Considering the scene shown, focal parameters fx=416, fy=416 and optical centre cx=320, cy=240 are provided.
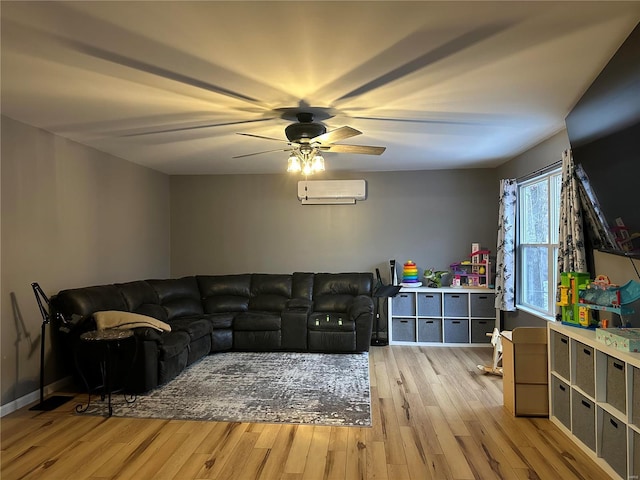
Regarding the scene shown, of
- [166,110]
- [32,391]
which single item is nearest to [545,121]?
[166,110]

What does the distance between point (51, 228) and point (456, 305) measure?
483 cm

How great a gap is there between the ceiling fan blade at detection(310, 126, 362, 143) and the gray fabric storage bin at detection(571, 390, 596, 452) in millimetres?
2392

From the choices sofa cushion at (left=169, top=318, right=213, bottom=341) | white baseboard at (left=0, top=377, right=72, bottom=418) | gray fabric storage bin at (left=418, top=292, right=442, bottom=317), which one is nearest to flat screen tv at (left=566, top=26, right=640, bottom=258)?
gray fabric storage bin at (left=418, top=292, right=442, bottom=317)

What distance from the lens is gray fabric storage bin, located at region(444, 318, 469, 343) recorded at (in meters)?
5.63

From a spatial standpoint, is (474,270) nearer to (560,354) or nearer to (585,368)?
(560,354)

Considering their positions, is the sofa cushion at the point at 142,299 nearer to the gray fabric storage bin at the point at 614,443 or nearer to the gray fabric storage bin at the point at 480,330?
the gray fabric storage bin at the point at 480,330

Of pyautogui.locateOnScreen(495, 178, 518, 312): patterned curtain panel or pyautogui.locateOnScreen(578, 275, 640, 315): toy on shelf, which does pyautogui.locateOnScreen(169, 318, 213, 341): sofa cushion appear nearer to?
pyautogui.locateOnScreen(495, 178, 518, 312): patterned curtain panel

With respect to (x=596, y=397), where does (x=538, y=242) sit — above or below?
above

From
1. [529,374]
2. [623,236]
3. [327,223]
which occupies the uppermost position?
[327,223]

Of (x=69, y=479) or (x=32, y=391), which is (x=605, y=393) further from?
(x=32, y=391)

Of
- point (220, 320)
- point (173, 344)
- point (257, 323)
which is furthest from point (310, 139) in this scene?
→ point (220, 320)

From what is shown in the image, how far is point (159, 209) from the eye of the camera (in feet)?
20.4

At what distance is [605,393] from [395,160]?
142 inches

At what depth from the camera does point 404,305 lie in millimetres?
5754
